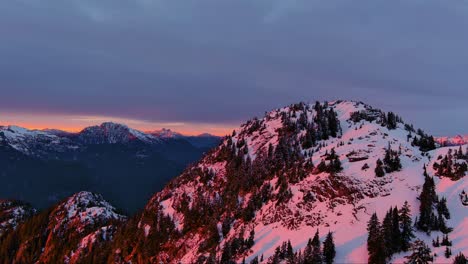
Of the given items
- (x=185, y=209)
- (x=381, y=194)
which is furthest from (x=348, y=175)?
(x=185, y=209)

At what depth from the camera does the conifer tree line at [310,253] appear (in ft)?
252

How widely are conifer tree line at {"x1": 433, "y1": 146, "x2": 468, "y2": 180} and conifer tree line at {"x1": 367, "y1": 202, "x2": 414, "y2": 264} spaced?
82.8 feet

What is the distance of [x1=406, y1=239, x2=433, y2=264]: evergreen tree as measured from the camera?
2813 inches

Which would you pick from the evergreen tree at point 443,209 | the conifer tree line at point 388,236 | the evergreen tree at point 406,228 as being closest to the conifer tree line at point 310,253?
the conifer tree line at point 388,236

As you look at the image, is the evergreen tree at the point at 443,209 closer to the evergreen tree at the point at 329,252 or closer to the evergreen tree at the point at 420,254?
the evergreen tree at the point at 420,254

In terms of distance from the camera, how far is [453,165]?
10069cm

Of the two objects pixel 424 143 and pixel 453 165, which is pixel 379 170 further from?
pixel 424 143

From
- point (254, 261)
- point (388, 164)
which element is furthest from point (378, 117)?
point (254, 261)

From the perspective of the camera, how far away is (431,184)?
95000 millimetres

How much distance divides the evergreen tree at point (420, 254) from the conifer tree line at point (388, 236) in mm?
5384

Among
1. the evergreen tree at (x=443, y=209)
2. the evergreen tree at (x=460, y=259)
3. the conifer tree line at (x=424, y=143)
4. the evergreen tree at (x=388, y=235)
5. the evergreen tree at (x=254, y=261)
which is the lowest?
the evergreen tree at (x=254, y=261)

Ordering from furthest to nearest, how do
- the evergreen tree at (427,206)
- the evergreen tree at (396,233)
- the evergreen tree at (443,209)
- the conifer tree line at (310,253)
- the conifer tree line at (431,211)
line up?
1. the evergreen tree at (443,209)
2. the evergreen tree at (427,206)
3. the conifer tree line at (431,211)
4. the evergreen tree at (396,233)
5. the conifer tree line at (310,253)

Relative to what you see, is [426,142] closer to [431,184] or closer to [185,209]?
[431,184]

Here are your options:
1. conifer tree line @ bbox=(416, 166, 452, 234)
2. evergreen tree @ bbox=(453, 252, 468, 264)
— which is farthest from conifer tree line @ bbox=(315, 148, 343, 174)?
evergreen tree @ bbox=(453, 252, 468, 264)
